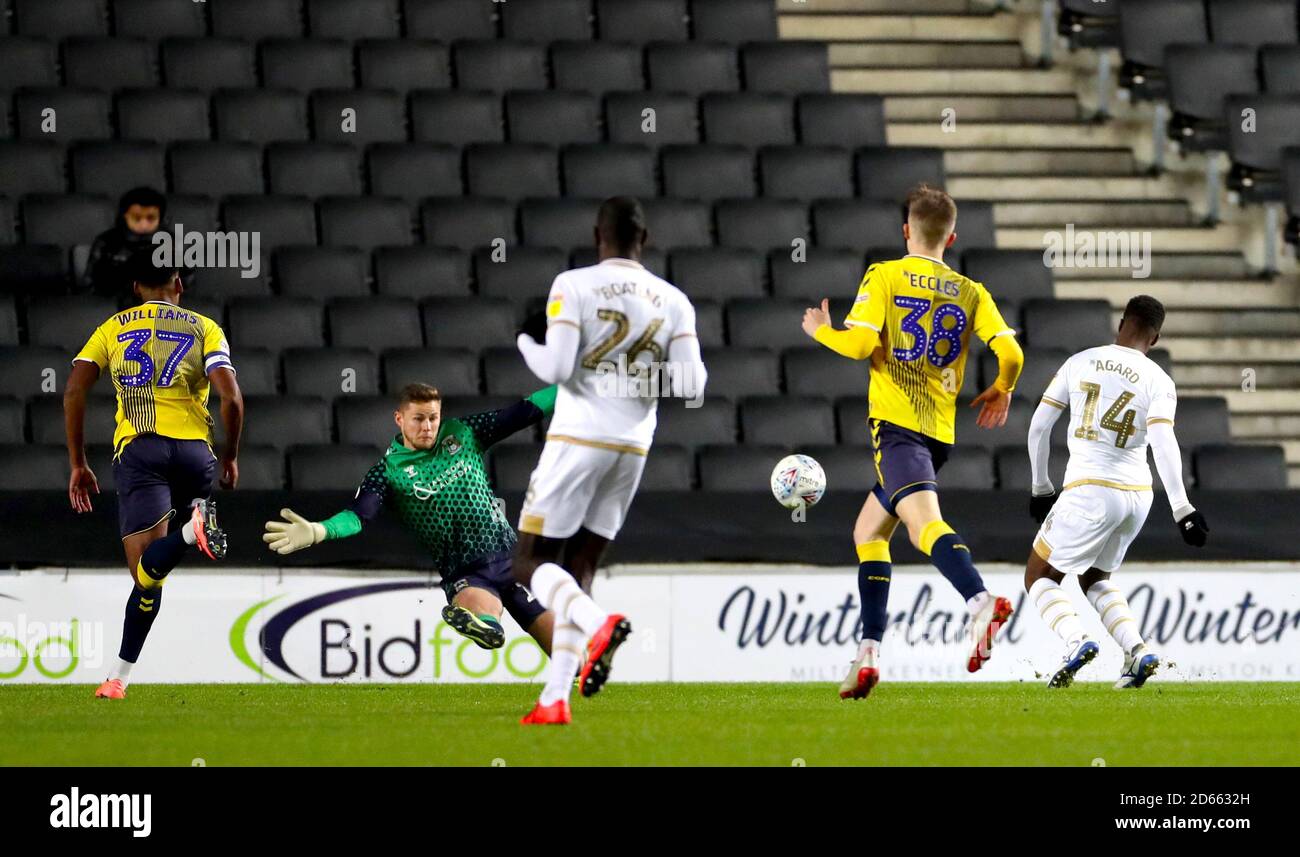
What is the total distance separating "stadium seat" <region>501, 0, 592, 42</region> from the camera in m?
16.7

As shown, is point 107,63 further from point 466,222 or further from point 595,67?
point 595,67

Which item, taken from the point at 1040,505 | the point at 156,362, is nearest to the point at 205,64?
the point at 156,362

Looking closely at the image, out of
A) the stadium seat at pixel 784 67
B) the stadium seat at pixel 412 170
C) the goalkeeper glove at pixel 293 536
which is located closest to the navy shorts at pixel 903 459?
the goalkeeper glove at pixel 293 536

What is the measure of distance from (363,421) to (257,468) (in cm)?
81

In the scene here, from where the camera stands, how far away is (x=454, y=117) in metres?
15.6

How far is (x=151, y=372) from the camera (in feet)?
29.4

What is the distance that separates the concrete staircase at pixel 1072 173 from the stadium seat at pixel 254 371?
6.33 m

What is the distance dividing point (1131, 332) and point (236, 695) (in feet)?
15.2

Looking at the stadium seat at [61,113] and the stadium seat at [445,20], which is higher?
the stadium seat at [445,20]

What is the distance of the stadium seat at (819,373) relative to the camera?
45.1 feet

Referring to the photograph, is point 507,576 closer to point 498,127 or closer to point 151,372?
point 151,372

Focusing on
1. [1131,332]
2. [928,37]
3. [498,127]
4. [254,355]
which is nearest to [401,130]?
Result: [498,127]

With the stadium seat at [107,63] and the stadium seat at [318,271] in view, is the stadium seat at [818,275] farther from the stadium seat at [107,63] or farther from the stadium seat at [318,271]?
the stadium seat at [107,63]

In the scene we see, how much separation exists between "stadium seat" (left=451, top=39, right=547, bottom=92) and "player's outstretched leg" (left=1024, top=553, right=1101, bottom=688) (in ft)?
25.4
